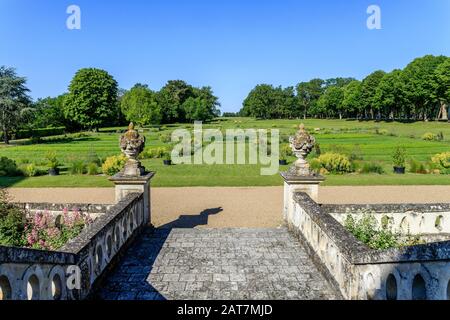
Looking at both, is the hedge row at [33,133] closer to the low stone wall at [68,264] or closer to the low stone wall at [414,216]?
the low stone wall at [68,264]

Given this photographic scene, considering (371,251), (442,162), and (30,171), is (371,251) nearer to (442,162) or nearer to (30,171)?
(442,162)

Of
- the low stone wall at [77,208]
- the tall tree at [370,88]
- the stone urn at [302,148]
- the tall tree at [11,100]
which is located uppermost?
the tall tree at [370,88]

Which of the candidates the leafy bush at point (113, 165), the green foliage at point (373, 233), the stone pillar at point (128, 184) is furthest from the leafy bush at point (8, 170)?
the green foliage at point (373, 233)

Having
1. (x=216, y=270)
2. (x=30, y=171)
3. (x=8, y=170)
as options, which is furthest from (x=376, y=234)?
(x=8, y=170)

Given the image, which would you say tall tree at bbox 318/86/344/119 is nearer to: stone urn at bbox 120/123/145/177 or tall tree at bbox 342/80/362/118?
tall tree at bbox 342/80/362/118

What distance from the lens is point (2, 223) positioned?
774 centimetres

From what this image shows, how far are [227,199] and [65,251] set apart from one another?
10.6m

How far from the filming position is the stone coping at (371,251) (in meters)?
3.59

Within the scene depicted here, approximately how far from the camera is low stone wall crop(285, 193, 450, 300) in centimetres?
358

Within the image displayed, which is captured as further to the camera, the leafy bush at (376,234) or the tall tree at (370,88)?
the tall tree at (370,88)

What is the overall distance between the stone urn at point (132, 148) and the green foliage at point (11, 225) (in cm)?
245
